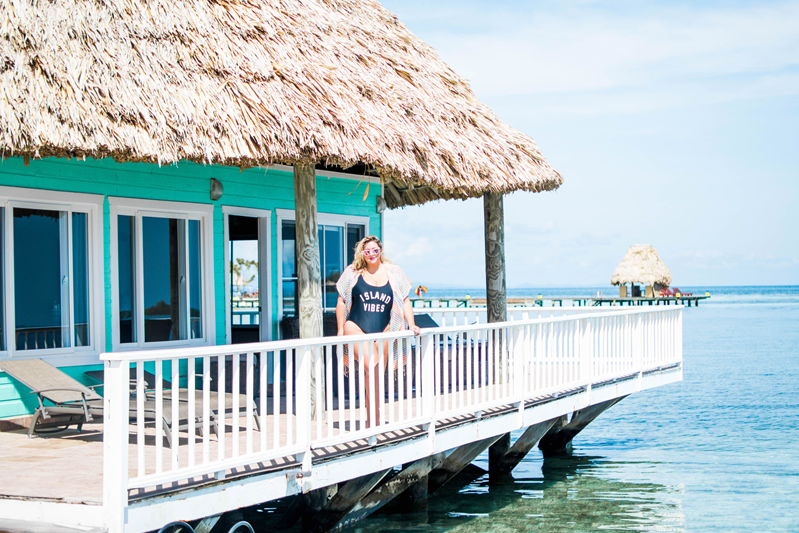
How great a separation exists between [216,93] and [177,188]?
2.74 meters

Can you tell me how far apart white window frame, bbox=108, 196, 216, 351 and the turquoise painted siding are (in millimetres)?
62

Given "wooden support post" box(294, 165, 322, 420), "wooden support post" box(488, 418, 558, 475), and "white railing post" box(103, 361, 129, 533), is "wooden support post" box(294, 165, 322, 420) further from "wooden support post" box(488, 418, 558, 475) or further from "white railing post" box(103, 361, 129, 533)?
"wooden support post" box(488, 418, 558, 475)

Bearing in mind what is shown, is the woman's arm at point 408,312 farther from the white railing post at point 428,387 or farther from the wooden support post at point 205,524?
the wooden support post at point 205,524

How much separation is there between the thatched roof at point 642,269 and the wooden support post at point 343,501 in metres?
49.6

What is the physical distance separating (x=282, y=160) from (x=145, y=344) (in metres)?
3.33

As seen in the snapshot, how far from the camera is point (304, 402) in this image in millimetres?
5934

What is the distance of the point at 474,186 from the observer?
9.09m

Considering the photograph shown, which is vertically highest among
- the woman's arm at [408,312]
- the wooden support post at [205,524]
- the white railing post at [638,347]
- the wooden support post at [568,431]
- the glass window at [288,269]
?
the glass window at [288,269]

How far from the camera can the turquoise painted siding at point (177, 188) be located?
8.18 metres

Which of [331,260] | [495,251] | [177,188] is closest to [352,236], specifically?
[331,260]

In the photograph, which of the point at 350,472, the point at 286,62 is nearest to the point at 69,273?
the point at 286,62

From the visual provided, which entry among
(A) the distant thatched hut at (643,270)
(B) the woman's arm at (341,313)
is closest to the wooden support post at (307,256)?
(B) the woman's arm at (341,313)

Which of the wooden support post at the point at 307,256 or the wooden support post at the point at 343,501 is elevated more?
the wooden support post at the point at 307,256

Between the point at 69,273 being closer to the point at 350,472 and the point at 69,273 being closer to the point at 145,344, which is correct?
the point at 145,344
